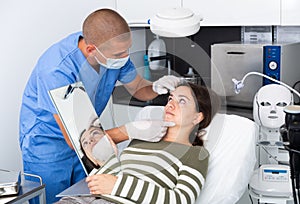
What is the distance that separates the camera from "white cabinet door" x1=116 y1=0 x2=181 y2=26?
7.84 ft

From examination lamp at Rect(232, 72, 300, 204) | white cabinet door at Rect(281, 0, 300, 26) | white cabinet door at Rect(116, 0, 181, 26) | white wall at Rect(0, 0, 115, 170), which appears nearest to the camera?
examination lamp at Rect(232, 72, 300, 204)

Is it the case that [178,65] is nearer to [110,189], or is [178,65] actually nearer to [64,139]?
[64,139]

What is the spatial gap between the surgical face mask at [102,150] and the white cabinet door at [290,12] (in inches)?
39.9

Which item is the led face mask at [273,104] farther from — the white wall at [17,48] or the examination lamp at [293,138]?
the white wall at [17,48]

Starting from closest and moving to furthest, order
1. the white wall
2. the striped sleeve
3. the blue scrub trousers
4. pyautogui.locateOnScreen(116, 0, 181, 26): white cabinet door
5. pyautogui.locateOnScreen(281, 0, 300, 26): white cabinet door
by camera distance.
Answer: the striped sleeve → the blue scrub trousers → pyautogui.locateOnScreen(281, 0, 300, 26): white cabinet door → the white wall → pyautogui.locateOnScreen(116, 0, 181, 26): white cabinet door

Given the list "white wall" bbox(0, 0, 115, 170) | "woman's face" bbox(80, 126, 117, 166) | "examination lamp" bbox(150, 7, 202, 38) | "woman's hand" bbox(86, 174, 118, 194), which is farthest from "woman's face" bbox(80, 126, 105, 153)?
"white wall" bbox(0, 0, 115, 170)

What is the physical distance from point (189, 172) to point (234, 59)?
86cm

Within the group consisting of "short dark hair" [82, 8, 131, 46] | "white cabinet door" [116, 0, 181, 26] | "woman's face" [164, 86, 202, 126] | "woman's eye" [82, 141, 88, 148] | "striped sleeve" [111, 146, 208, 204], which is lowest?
"striped sleeve" [111, 146, 208, 204]

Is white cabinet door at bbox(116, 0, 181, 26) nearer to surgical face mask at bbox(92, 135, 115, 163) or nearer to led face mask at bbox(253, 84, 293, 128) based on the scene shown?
led face mask at bbox(253, 84, 293, 128)

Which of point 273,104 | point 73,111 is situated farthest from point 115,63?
point 273,104

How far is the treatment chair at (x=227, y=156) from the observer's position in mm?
1497

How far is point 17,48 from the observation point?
2.19 m

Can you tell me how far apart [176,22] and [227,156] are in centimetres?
48

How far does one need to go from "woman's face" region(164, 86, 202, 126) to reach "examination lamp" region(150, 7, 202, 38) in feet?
0.68
